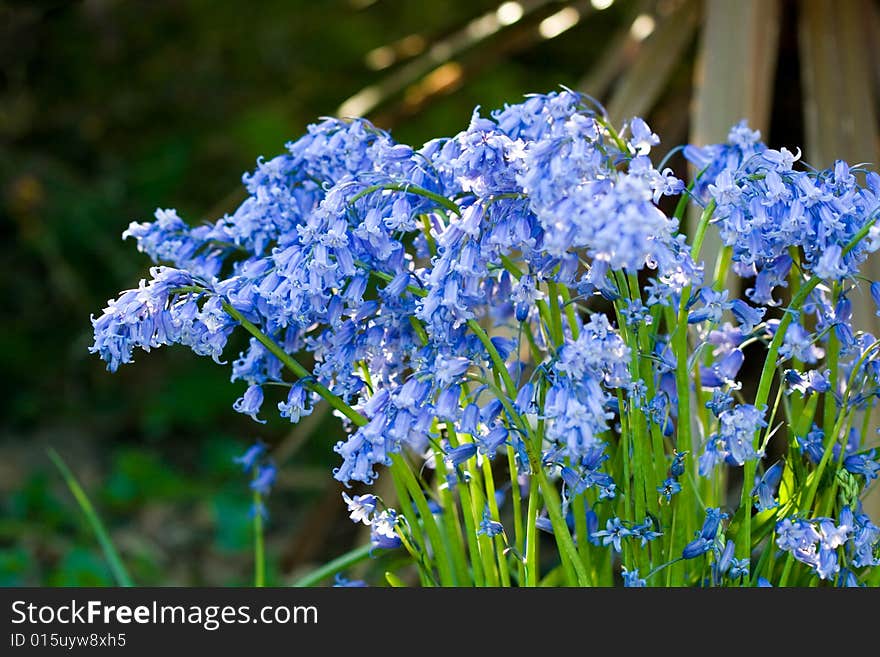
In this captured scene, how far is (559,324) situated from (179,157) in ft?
7.36

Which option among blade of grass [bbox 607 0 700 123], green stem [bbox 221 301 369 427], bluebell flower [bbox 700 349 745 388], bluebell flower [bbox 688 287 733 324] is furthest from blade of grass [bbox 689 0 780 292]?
green stem [bbox 221 301 369 427]

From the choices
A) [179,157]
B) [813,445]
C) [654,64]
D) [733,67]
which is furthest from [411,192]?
[179,157]

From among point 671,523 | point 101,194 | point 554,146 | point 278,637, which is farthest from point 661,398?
point 101,194

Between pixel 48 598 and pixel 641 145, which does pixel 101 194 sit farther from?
pixel 641 145

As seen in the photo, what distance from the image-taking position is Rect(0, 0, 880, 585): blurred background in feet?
6.01

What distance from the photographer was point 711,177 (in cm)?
77

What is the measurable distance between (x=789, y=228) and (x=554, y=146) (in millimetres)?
172

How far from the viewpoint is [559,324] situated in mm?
707

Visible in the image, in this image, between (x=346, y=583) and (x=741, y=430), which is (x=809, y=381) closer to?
(x=741, y=430)

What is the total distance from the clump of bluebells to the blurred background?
88cm

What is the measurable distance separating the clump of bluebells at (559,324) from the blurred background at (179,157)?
0.88 m

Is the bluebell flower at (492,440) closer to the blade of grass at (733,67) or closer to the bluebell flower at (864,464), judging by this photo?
the bluebell flower at (864,464)

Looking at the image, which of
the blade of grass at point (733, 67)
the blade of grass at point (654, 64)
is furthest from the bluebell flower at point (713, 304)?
the blade of grass at point (654, 64)

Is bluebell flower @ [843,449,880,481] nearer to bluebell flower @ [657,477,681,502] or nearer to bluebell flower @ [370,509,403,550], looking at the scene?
bluebell flower @ [657,477,681,502]
